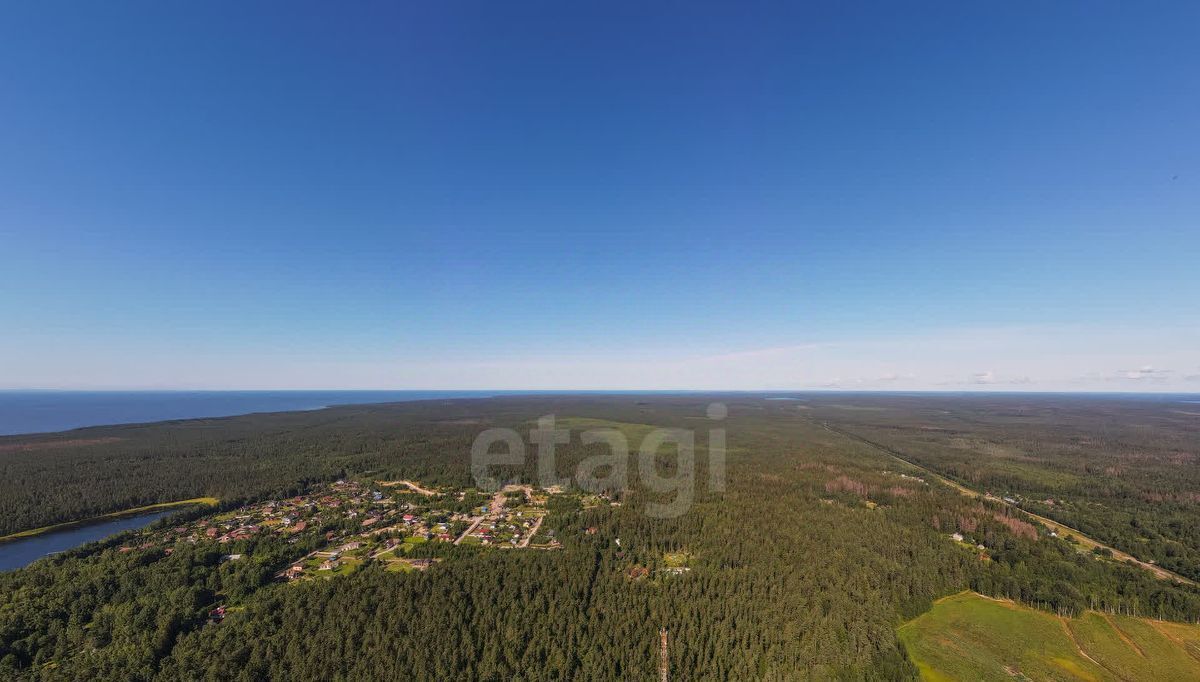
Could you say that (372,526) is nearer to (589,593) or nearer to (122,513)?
(589,593)

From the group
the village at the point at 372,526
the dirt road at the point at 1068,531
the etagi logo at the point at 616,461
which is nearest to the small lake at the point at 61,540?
the village at the point at 372,526

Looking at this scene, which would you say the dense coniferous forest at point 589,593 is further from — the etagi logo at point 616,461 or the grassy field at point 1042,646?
the etagi logo at point 616,461

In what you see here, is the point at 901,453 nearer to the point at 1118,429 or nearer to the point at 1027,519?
the point at 1027,519

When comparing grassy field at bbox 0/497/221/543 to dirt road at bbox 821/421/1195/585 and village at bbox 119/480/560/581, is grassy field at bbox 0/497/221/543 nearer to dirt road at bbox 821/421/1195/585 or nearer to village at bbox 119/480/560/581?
village at bbox 119/480/560/581

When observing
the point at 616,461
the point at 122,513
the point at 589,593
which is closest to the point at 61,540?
the point at 122,513

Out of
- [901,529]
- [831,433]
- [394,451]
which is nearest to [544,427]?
[394,451]

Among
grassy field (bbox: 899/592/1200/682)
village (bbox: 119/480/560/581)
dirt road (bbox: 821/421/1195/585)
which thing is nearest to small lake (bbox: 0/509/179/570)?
village (bbox: 119/480/560/581)
